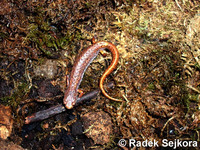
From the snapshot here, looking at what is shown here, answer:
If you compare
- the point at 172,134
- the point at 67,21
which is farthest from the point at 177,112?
the point at 67,21

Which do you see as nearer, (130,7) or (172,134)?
(172,134)

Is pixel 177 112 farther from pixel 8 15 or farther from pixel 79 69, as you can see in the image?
pixel 8 15

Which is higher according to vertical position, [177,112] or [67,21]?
[67,21]

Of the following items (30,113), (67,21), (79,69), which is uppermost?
(67,21)

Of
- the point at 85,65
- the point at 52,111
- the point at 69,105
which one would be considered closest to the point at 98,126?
the point at 69,105

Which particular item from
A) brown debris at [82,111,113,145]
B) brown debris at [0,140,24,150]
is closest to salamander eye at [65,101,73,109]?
brown debris at [82,111,113,145]
